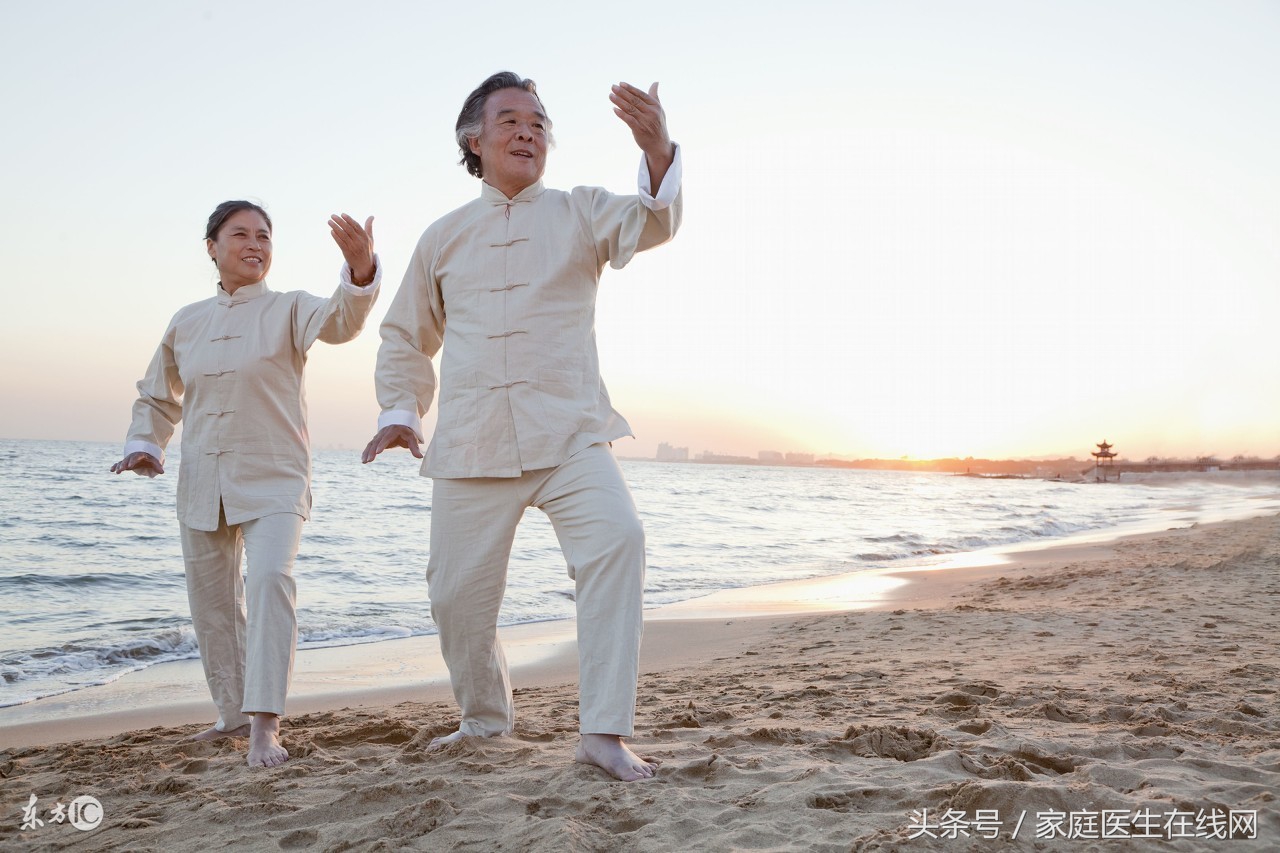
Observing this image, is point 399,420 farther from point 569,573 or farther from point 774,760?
point 774,760

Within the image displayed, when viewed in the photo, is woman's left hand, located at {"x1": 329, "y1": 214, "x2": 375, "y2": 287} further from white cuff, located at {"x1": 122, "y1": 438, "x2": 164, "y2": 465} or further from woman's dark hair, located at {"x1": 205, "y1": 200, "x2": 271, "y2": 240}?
white cuff, located at {"x1": 122, "y1": 438, "x2": 164, "y2": 465}

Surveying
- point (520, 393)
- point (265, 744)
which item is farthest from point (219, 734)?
point (520, 393)

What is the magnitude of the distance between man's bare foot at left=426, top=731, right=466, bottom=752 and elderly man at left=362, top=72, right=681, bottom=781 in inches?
0.6

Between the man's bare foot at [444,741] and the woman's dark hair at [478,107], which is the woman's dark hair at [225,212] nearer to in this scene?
the woman's dark hair at [478,107]

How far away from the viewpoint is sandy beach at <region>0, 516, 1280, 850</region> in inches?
83.5

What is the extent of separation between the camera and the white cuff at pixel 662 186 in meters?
2.61

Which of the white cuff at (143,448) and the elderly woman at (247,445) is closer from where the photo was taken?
the elderly woman at (247,445)

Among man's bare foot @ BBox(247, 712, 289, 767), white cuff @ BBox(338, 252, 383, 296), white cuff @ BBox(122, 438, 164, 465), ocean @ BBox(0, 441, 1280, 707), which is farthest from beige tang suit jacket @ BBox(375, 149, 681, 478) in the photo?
ocean @ BBox(0, 441, 1280, 707)

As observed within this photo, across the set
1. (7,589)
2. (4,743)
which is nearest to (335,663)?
(4,743)

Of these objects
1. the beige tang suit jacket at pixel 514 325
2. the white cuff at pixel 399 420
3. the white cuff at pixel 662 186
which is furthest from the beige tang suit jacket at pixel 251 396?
the white cuff at pixel 662 186

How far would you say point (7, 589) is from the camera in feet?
29.1

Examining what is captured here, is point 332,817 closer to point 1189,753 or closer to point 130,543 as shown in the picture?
point 1189,753

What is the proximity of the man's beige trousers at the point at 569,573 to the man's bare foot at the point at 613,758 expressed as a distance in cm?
4

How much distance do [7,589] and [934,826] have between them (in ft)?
31.9
